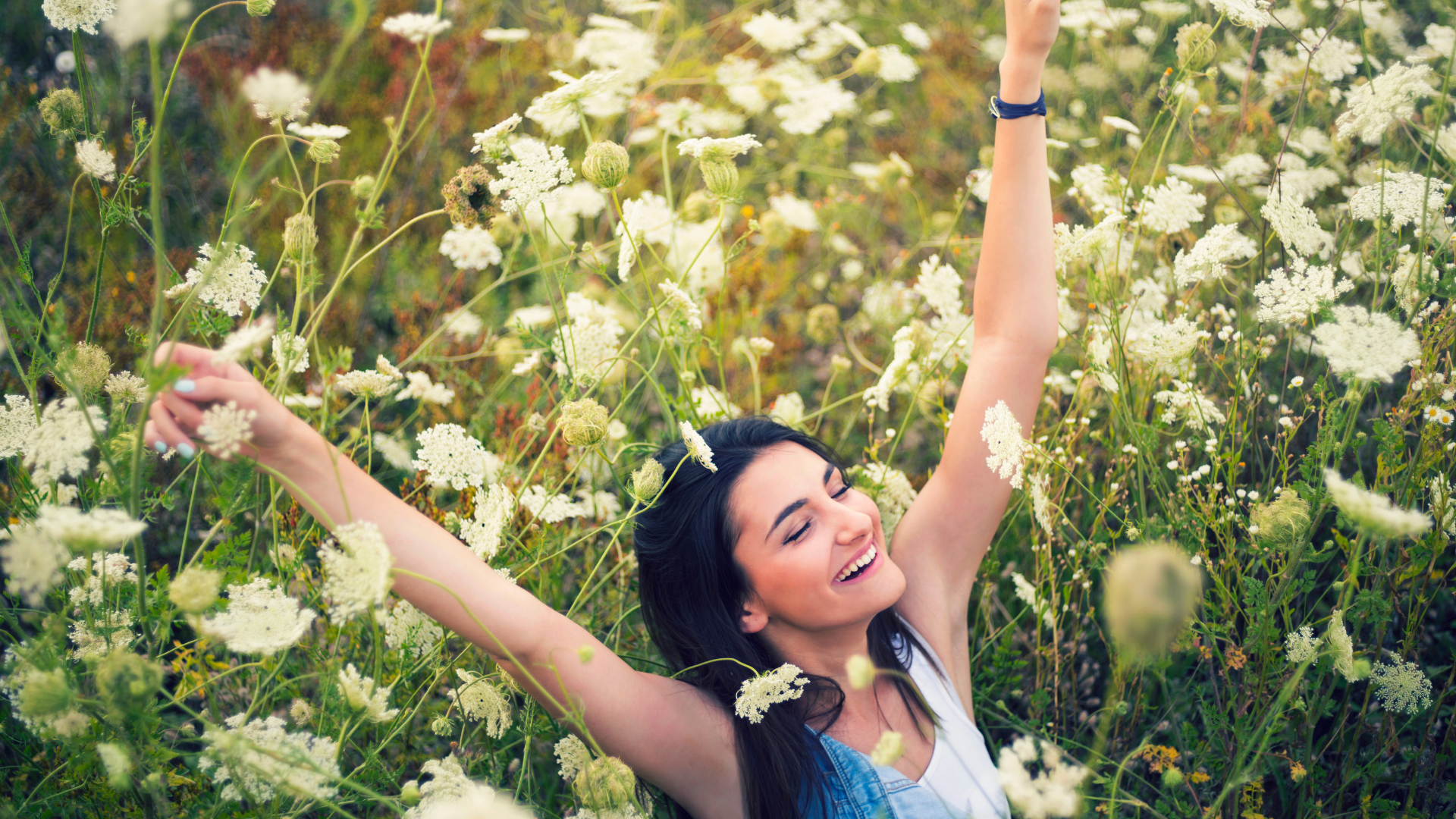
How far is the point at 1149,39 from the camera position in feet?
8.70

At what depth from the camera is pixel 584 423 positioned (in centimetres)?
140

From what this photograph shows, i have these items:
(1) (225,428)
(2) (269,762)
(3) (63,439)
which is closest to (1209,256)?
(1) (225,428)

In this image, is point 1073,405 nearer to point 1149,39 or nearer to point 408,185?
point 1149,39

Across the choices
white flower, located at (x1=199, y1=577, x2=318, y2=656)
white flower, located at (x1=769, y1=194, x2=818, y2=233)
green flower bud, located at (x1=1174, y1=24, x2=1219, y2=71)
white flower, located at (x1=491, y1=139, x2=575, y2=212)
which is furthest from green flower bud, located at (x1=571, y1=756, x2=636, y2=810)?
white flower, located at (x1=769, y1=194, x2=818, y2=233)

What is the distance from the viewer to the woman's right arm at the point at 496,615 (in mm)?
1065

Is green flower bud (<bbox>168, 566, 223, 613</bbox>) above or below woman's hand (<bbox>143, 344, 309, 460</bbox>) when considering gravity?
below

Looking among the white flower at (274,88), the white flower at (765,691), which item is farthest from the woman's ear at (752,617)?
the white flower at (274,88)

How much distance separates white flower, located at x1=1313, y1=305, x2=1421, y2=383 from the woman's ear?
978 mm

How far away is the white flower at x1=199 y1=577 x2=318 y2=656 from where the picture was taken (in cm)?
103

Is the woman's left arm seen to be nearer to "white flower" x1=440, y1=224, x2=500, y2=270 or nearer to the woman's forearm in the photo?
the woman's forearm

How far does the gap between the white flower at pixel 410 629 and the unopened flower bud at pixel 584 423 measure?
0.38m

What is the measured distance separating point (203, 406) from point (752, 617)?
93 cm

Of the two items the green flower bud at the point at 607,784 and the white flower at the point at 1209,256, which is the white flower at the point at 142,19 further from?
the white flower at the point at 1209,256

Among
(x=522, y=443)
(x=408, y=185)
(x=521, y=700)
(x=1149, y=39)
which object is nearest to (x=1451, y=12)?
(x=1149, y=39)
